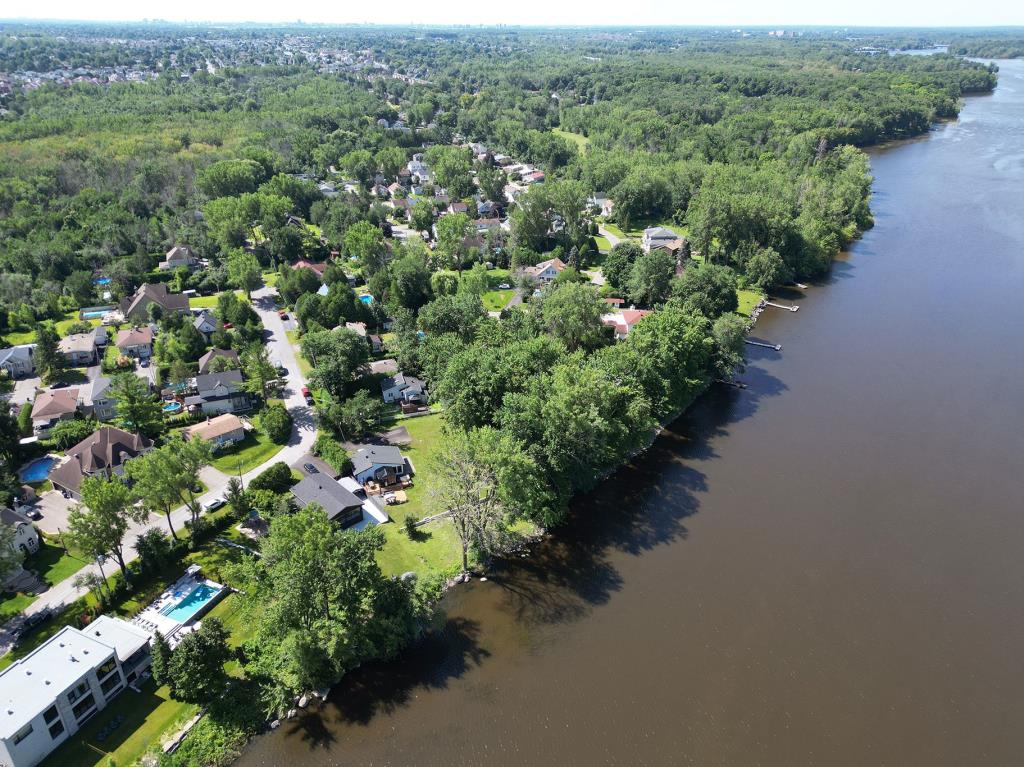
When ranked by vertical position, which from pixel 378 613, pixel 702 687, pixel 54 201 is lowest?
pixel 702 687

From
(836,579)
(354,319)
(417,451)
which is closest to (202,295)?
(354,319)

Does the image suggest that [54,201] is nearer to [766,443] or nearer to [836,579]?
[766,443]

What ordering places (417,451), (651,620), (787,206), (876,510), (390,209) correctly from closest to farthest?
(651,620)
(876,510)
(417,451)
(787,206)
(390,209)

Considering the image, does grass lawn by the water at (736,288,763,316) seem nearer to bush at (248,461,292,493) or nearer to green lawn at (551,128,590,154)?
bush at (248,461,292,493)

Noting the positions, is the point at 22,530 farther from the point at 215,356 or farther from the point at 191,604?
the point at 215,356

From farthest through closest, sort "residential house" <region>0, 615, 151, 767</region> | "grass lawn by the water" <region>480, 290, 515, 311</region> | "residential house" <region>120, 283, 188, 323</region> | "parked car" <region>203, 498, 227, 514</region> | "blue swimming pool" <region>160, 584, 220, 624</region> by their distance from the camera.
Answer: "grass lawn by the water" <region>480, 290, 515, 311</region> → "residential house" <region>120, 283, 188, 323</region> → "parked car" <region>203, 498, 227, 514</region> → "blue swimming pool" <region>160, 584, 220, 624</region> → "residential house" <region>0, 615, 151, 767</region>

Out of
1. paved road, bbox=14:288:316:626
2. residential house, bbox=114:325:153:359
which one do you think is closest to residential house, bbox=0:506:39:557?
paved road, bbox=14:288:316:626
